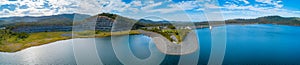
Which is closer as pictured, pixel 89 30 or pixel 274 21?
pixel 89 30

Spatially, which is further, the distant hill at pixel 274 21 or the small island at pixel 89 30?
the distant hill at pixel 274 21

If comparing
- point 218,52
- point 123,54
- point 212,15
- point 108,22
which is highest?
point 212,15

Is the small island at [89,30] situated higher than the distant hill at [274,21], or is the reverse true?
the small island at [89,30]


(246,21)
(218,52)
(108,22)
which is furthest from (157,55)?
(246,21)

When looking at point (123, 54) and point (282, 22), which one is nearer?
point (123, 54)

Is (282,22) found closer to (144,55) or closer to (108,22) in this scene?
(108,22)

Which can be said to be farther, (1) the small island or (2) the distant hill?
(2) the distant hill

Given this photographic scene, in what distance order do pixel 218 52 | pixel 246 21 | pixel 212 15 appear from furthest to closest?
pixel 246 21 < pixel 212 15 < pixel 218 52

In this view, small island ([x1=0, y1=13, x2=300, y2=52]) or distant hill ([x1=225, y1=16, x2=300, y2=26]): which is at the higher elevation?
small island ([x1=0, y1=13, x2=300, y2=52])

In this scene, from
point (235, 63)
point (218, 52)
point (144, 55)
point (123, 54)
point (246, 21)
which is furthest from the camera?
point (246, 21)

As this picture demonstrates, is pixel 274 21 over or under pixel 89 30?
under

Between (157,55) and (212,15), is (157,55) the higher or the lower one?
the lower one
